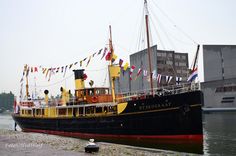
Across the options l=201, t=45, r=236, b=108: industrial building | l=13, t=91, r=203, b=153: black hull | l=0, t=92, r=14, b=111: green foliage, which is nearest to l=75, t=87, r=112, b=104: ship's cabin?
l=13, t=91, r=203, b=153: black hull

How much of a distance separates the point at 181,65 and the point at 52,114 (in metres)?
78.1

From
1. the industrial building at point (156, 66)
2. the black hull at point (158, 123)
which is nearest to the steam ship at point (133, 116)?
the black hull at point (158, 123)

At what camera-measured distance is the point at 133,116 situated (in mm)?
27938

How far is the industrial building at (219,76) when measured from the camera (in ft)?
305

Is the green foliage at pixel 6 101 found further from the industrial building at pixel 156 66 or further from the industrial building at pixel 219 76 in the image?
the industrial building at pixel 219 76

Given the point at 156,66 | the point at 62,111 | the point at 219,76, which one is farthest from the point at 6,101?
the point at 62,111

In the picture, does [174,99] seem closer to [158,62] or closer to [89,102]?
[89,102]

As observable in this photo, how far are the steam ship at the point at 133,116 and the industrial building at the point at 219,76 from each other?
68.1 meters

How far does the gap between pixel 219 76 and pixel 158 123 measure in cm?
8004

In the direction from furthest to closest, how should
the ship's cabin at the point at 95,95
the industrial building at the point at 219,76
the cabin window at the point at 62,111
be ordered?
1. the industrial building at the point at 219,76
2. the cabin window at the point at 62,111
3. the ship's cabin at the point at 95,95

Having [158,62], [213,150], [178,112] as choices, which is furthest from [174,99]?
[158,62]

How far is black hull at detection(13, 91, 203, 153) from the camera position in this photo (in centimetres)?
2605

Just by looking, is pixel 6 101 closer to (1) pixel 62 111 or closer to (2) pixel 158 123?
(1) pixel 62 111

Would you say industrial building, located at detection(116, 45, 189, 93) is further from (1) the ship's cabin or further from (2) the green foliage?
(2) the green foliage
